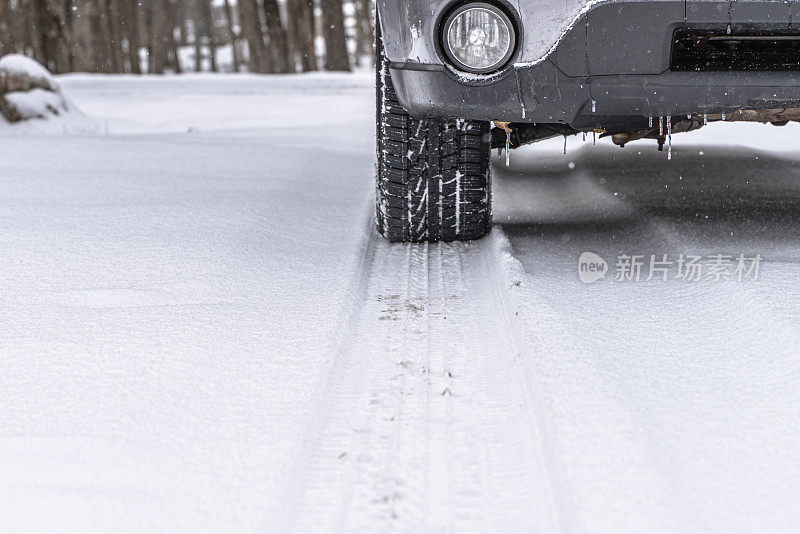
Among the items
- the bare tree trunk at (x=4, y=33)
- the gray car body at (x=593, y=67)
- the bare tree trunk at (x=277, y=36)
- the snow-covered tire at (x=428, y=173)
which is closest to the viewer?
the gray car body at (x=593, y=67)

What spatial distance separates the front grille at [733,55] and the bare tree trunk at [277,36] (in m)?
16.8

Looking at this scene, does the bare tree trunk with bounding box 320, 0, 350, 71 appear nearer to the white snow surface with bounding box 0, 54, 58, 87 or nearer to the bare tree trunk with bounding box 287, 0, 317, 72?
the bare tree trunk with bounding box 287, 0, 317, 72

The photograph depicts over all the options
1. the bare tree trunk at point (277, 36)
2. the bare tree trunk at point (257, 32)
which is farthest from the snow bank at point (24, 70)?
the bare tree trunk at point (257, 32)

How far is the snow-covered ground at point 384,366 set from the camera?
1.35m

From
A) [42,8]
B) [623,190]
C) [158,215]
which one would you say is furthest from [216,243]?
[42,8]

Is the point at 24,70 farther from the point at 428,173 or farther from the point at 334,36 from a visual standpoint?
the point at 334,36

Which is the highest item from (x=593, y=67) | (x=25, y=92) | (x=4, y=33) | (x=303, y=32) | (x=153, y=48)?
(x=593, y=67)

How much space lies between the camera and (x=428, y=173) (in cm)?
281

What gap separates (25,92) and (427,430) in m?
7.07

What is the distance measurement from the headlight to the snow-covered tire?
1.59 ft

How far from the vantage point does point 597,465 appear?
141 cm

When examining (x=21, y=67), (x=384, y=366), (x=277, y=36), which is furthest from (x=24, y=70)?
(x=277, y=36)

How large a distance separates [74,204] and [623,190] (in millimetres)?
2197

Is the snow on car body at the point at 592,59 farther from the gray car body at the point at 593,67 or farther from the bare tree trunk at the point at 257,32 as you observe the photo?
the bare tree trunk at the point at 257,32
